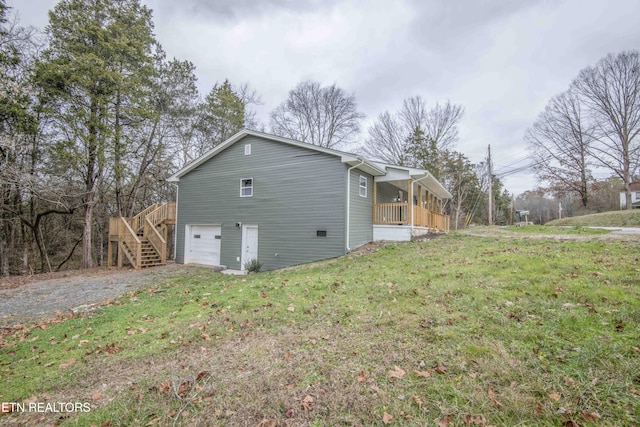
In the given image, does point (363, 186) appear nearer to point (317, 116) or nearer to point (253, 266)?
point (253, 266)

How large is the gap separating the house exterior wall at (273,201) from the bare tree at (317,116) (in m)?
14.4

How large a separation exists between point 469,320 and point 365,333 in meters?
1.41

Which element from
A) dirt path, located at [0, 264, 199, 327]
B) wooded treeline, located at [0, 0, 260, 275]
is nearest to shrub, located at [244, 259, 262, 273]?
dirt path, located at [0, 264, 199, 327]

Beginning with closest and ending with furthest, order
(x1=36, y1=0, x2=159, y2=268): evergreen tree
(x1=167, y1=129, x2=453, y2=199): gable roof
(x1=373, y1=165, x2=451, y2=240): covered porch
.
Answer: (x1=167, y1=129, x2=453, y2=199): gable roof < (x1=373, y1=165, x2=451, y2=240): covered porch < (x1=36, y1=0, x2=159, y2=268): evergreen tree

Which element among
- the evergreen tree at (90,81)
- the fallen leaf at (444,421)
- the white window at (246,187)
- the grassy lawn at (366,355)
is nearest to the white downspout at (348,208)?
the grassy lawn at (366,355)

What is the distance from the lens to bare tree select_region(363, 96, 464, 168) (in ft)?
93.0

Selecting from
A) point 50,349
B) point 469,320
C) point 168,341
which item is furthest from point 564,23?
point 50,349

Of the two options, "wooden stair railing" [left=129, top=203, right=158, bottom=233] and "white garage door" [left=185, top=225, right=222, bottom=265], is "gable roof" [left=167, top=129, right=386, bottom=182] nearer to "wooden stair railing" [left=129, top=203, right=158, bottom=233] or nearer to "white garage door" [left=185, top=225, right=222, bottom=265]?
"wooden stair railing" [left=129, top=203, right=158, bottom=233]

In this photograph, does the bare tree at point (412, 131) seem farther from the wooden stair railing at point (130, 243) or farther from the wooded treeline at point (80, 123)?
the wooden stair railing at point (130, 243)

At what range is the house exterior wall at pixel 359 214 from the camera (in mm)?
11070

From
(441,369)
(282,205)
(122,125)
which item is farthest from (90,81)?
(441,369)

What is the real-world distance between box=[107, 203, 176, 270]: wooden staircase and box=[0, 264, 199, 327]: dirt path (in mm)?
1856

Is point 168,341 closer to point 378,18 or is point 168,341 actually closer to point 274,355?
point 274,355

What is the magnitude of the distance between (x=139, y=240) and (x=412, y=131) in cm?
2597
